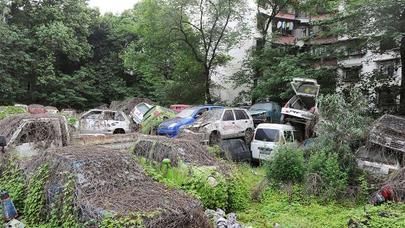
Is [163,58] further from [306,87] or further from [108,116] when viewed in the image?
[306,87]

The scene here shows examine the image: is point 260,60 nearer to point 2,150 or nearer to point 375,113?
point 375,113

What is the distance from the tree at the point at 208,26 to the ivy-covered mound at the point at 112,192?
18.1 meters

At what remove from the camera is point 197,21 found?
2630 centimetres

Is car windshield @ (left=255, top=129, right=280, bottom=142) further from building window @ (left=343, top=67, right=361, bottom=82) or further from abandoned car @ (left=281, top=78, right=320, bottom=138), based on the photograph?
building window @ (left=343, top=67, right=361, bottom=82)

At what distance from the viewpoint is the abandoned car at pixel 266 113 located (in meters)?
20.2

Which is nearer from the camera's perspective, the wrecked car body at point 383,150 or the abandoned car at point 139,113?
the wrecked car body at point 383,150

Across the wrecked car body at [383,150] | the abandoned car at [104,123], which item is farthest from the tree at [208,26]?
the wrecked car body at [383,150]

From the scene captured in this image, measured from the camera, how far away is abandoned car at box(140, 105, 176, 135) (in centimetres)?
1772

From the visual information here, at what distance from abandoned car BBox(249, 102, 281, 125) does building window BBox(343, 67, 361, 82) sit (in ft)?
16.1

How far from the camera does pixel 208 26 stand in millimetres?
26547

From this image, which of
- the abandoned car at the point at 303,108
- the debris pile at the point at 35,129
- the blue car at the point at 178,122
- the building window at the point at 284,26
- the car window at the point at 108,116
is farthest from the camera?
the building window at the point at 284,26

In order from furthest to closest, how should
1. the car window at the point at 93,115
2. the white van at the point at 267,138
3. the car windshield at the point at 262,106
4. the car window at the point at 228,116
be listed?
the car windshield at the point at 262,106 → the car window at the point at 93,115 → the car window at the point at 228,116 → the white van at the point at 267,138

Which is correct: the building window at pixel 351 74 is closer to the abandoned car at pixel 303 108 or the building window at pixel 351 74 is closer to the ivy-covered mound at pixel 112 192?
the abandoned car at pixel 303 108

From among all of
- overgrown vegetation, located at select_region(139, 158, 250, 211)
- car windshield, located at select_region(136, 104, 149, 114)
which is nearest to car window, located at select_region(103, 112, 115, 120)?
car windshield, located at select_region(136, 104, 149, 114)
